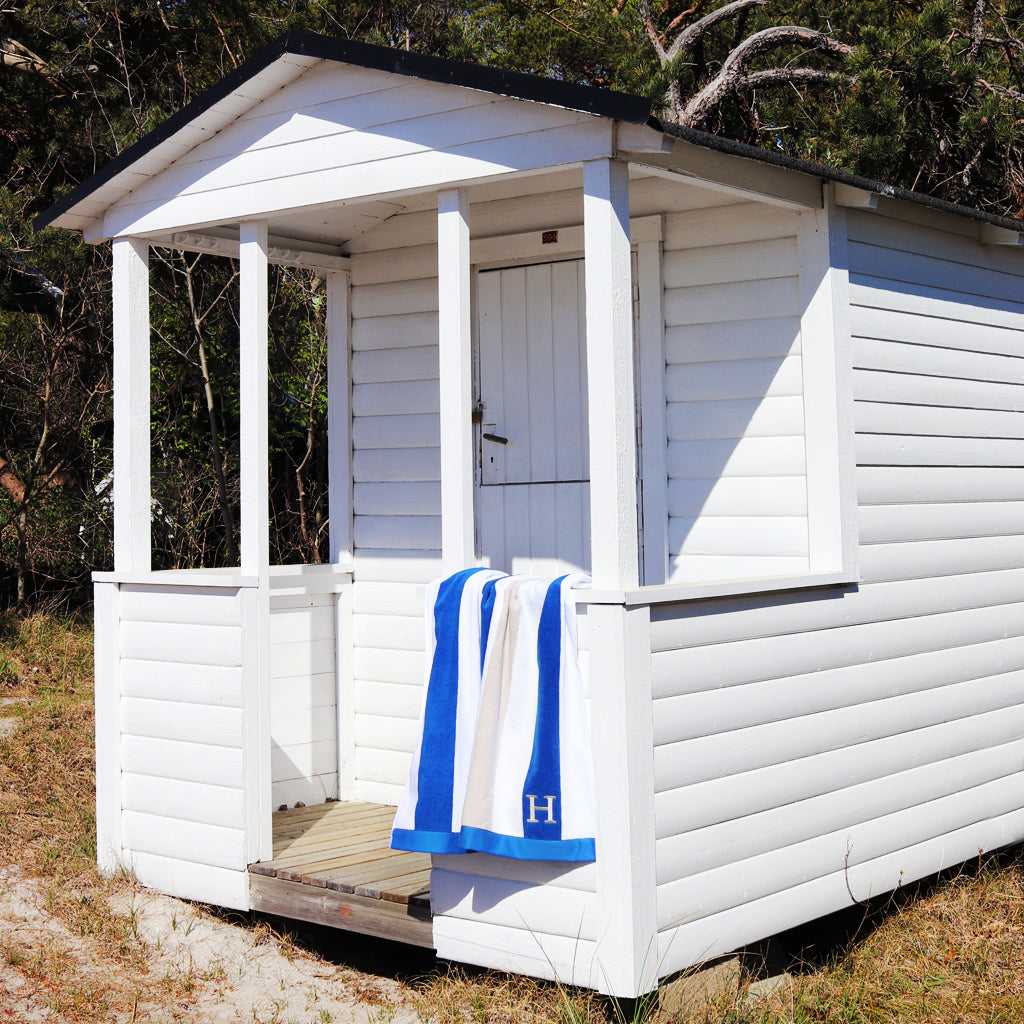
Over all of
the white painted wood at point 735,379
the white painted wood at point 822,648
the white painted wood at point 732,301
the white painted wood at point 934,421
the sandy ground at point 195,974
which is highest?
the white painted wood at point 732,301

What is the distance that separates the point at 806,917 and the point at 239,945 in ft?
7.22

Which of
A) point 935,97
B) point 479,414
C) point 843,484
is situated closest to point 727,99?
point 935,97

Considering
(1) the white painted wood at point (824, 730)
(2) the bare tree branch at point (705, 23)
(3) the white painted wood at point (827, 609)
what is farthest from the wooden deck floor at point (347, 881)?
(2) the bare tree branch at point (705, 23)

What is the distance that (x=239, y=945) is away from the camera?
502 centimetres

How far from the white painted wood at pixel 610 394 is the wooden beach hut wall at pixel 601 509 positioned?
0.04 feet

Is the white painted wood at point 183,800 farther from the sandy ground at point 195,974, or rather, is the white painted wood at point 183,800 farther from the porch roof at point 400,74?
the porch roof at point 400,74

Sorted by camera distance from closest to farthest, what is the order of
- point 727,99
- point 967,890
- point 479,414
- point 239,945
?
point 239,945 → point 967,890 → point 479,414 → point 727,99

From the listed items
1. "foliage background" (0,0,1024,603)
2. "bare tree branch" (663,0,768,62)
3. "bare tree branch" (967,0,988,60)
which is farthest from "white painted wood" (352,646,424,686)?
"bare tree branch" (663,0,768,62)

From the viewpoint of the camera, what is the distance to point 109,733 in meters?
5.61

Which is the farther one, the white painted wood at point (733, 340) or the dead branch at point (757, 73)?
the dead branch at point (757, 73)

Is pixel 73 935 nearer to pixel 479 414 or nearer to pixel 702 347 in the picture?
pixel 479 414

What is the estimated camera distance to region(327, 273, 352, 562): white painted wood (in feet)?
20.6

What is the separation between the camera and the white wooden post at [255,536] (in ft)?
16.8

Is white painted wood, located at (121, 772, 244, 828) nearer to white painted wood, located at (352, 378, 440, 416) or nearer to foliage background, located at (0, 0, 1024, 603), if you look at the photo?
white painted wood, located at (352, 378, 440, 416)
